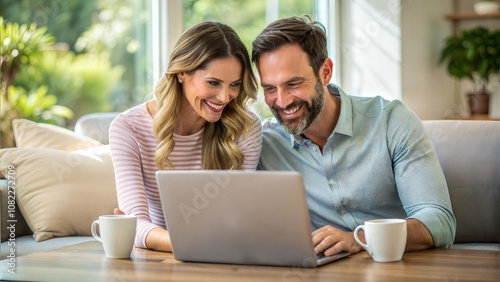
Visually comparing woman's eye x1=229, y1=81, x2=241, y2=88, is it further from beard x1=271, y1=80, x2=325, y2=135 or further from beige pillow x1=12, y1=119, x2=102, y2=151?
beige pillow x1=12, y1=119, x2=102, y2=151

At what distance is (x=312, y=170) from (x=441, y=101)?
3.89m

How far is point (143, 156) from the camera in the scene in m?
2.05

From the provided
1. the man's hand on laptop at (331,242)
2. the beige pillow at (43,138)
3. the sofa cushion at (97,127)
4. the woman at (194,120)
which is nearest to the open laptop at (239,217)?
the man's hand on laptop at (331,242)

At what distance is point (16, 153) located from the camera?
95.8 inches

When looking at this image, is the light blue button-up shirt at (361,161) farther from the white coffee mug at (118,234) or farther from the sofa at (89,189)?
the white coffee mug at (118,234)

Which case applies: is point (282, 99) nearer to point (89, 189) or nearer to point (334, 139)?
point (334, 139)

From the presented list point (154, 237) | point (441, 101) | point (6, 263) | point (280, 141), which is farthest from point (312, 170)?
point (441, 101)

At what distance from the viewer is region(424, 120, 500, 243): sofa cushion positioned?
2.28 m

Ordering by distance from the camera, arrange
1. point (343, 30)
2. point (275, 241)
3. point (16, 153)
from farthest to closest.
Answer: point (343, 30) → point (16, 153) → point (275, 241)

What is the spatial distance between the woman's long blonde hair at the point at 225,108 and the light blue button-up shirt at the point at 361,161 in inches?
6.2

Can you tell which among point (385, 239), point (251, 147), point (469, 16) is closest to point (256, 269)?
point (385, 239)

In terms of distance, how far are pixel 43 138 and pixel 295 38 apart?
113 cm

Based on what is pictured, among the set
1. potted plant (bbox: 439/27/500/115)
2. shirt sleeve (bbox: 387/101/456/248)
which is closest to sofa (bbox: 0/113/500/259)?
shirt sleeve (bbox: 387/101/456/248)

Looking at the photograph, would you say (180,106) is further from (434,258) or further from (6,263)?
(434,258)
